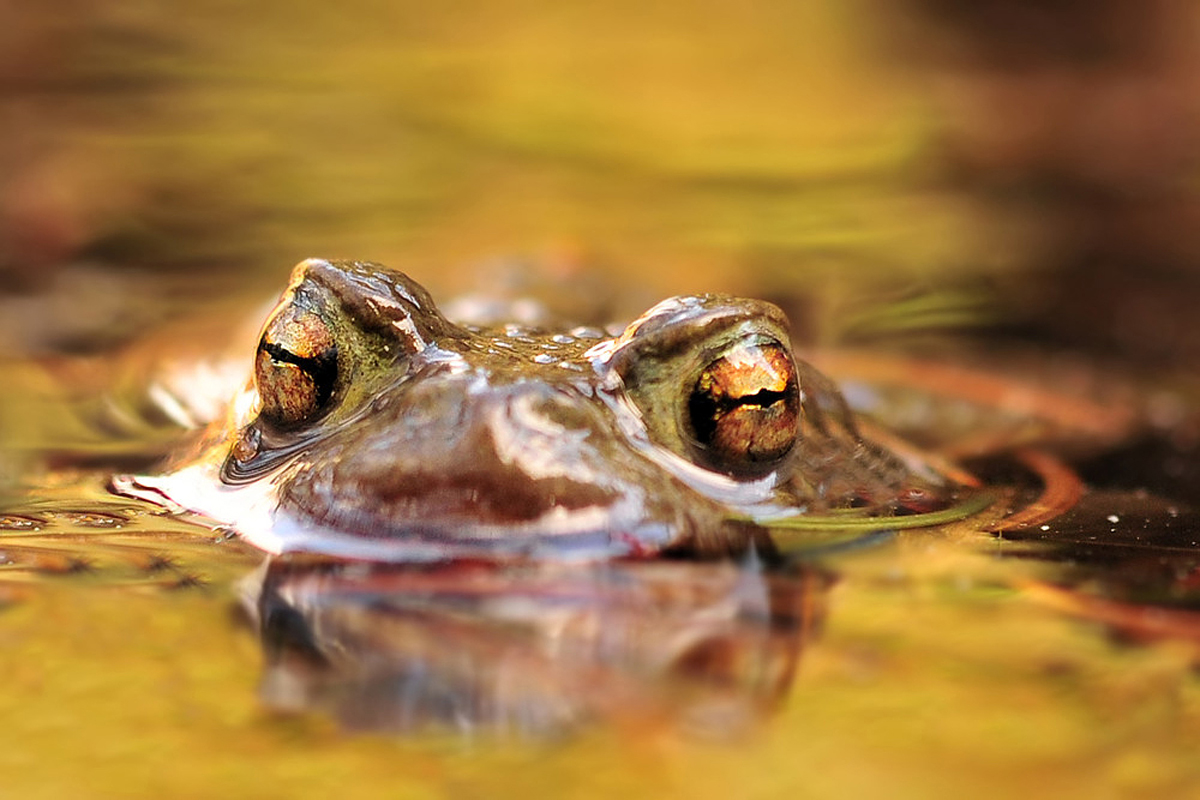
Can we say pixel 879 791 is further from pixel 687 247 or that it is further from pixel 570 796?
pixel 687 247

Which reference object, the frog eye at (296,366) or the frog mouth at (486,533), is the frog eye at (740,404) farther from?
the frog eye at (296,366)

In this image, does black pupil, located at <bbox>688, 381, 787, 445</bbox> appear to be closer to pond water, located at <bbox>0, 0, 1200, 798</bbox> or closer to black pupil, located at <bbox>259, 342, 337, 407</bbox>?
pond water, located at <bbox>0, 0, 1200, 798</bbox>

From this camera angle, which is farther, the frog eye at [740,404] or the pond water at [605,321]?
the frog eye at [740,404]

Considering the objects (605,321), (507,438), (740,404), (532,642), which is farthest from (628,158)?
(532,642)

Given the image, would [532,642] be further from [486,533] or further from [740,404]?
[740,404]

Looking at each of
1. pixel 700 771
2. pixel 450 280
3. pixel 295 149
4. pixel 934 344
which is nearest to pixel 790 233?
pixel 934 344

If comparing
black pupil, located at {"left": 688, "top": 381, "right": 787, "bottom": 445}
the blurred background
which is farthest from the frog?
the blurred background

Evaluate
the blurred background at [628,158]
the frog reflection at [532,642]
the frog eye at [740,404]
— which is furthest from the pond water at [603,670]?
the blurred background at [628,158]
